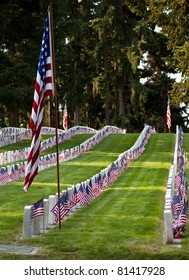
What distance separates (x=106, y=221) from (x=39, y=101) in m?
4.10

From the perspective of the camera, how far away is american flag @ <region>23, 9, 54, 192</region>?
43.9 ft

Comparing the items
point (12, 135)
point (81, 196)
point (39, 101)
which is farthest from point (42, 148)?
point (39, 101)

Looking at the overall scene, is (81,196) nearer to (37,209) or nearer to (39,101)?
(37,209)

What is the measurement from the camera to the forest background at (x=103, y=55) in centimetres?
3422

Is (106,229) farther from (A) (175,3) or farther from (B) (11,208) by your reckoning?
(A) (175,3)

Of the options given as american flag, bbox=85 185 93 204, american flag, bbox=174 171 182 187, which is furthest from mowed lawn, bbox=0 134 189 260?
american flag, bbox=174 171 182 187

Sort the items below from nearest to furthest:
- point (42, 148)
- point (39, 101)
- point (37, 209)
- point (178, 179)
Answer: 1. point (39, 101)
2. point (37, 209)
3. point (178, 179)
4. point (42, 148)

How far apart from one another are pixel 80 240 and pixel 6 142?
30238 mm

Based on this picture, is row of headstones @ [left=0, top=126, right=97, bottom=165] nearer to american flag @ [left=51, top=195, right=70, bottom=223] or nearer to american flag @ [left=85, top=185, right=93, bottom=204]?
american flag @ [left=85, top=185, right=93, bottom=204]

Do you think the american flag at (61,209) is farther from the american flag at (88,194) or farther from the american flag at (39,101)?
the american flag at (88,194)

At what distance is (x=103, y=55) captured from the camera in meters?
60.2

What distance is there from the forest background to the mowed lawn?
9.47 m
